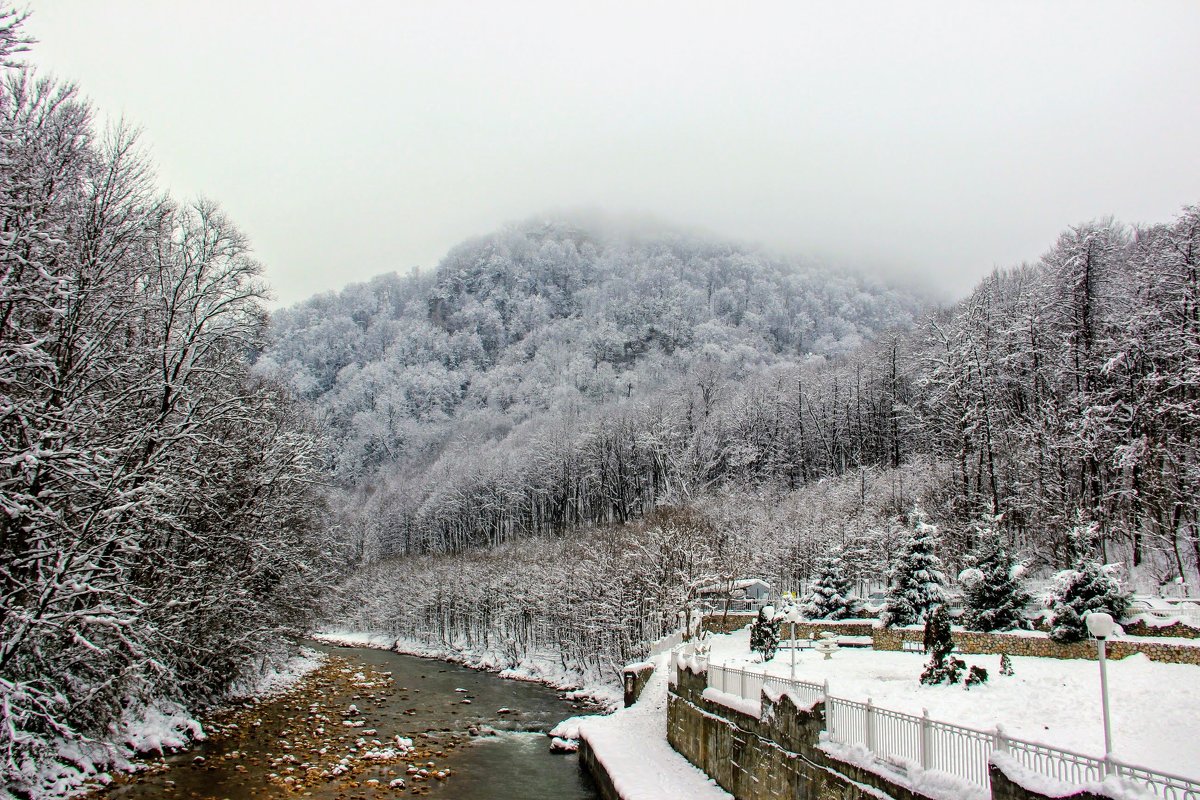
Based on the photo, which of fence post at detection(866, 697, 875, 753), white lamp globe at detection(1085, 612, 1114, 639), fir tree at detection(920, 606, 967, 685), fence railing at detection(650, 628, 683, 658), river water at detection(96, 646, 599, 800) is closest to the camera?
white lamp globe at detection(1085, 612, 1114, 639)

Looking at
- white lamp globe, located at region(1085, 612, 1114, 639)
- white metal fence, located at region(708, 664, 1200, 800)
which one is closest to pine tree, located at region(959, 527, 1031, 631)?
white metal fence, located at region(708, 664, 1200, 800)

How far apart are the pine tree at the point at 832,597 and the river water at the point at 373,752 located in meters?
14.5

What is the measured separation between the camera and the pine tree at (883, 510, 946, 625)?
110 feet

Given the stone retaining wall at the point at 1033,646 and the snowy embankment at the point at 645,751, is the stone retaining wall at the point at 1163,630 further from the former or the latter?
the snowy embankment at the point at 645,751

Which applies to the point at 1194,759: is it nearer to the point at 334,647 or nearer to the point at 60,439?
the point at 60,439

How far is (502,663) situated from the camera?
49.4 meters

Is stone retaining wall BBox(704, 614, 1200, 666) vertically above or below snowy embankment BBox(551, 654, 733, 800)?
above

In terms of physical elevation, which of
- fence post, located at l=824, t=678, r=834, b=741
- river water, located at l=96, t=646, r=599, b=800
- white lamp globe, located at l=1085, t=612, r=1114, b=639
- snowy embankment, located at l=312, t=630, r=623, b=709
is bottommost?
snowy embankment, located at l=312, t=630, r=623, b=709

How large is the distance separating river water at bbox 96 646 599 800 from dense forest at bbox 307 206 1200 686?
1052 cm

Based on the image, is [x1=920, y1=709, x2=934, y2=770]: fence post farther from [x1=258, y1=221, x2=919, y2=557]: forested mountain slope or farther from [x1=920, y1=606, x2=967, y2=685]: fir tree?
[x1=258, y1=221, x2=919, y2=557]: forested mountain slope

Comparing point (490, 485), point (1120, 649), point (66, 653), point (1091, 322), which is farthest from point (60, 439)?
point (490, 485)

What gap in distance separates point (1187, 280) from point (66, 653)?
36705 millimetres

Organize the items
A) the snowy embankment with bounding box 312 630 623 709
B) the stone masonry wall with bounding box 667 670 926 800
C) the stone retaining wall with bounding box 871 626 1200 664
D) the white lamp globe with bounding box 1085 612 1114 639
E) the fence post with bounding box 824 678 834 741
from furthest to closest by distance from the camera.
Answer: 1. the snowy embankment with bounding box 312 630 623 709
2. the stone retaining wall with bounding box 871 626 1200 664
3. the fence post with bounding box 824 678 834 741
4. the stone masonry wall with bounding box 667 670 926 800
5. the white lamp globe with bounding box 1085 612 1114 639

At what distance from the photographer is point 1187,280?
28.6 m
